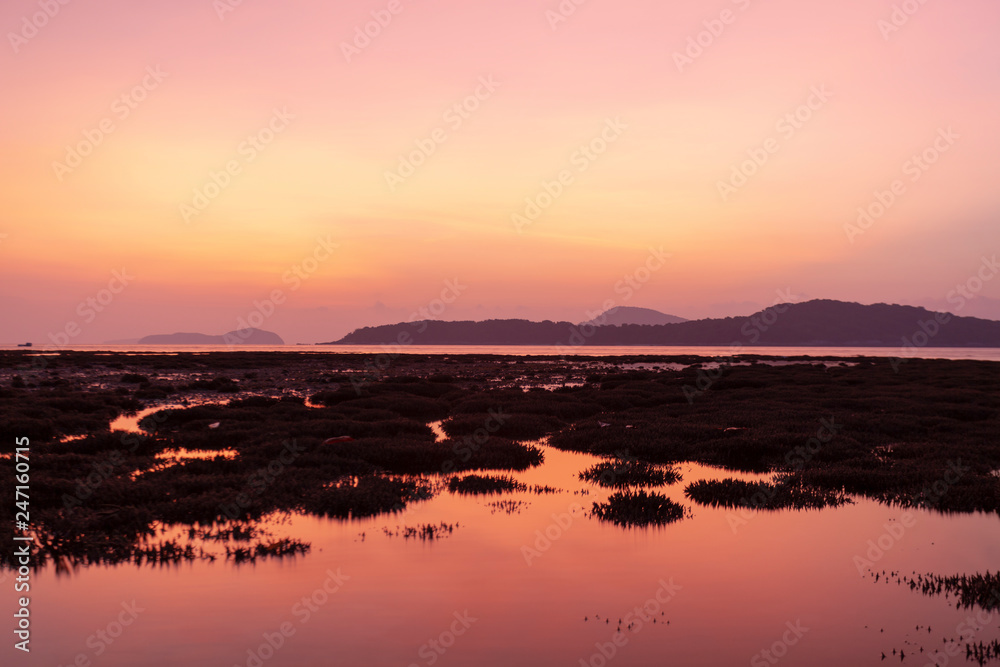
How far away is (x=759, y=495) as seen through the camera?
16.2 metres

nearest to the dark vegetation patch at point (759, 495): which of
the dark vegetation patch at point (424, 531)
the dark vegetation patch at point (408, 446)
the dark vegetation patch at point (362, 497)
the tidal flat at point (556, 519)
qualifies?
the tidal flat at point (556, 519)

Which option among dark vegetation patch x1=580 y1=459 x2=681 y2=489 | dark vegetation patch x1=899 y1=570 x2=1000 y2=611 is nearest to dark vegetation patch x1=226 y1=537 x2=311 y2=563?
dark vegetation patch x1=580 y1=459 x2=681 y2=489

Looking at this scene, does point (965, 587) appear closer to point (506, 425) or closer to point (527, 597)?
point (527, 597)

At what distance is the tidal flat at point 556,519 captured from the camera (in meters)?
8.56

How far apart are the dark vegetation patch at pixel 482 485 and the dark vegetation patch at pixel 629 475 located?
7.87 ft

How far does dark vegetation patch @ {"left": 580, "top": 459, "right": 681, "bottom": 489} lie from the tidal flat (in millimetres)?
102

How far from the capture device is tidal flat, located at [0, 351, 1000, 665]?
8.56m

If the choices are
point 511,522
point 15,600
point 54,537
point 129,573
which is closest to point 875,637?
point 511,522

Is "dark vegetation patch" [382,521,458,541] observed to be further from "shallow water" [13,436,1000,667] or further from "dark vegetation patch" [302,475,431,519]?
"dark vegetation patch" [302,475,431,519]

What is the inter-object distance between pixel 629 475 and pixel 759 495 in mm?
3715

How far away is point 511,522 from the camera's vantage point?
1406cm

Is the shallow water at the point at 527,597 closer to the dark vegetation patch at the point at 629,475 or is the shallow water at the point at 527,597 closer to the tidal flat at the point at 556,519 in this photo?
the tidal flat at the point at 556,519

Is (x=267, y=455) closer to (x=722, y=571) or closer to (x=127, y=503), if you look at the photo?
(x=127, y=503)

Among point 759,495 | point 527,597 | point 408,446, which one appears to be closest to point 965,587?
point 759,495
